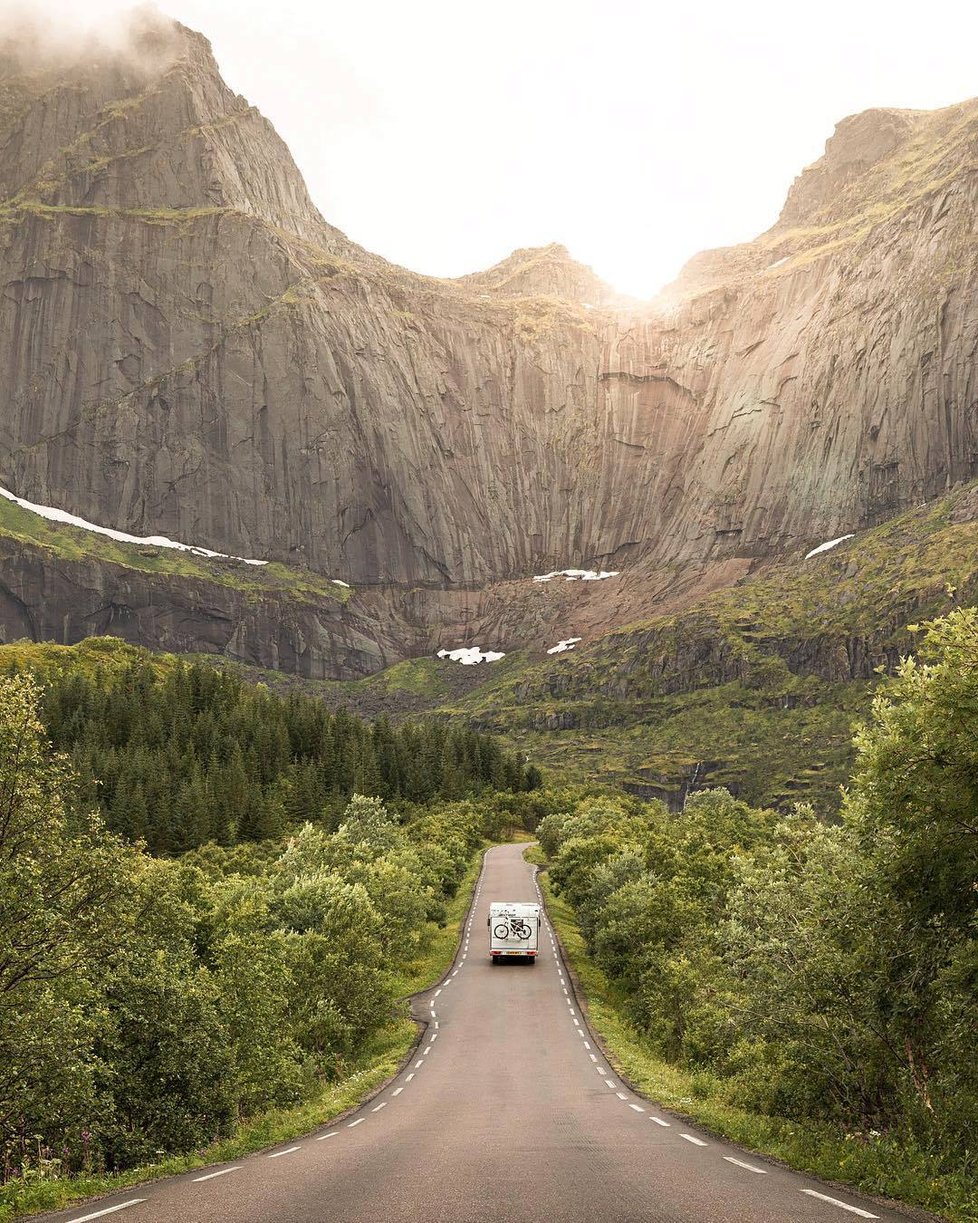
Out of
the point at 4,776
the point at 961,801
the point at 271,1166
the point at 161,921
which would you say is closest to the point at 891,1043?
the point at 961,801

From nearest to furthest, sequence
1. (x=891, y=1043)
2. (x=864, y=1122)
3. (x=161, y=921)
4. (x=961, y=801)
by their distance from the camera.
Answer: (x=961, y=801) < (x=891, y=1043) < (x=864, y=1122) < (x=161, y=921)

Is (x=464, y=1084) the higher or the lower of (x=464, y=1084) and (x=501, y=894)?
the lower

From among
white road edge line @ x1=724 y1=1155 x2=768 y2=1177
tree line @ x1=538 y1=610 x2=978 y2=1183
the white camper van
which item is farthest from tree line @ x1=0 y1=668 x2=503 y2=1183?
the white camper van

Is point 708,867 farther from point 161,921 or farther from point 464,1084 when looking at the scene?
point 161,921

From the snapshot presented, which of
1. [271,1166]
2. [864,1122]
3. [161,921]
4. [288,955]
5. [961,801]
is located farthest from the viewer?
[288,955]

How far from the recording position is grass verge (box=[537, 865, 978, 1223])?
15.8m

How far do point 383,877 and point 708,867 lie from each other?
23490 millimetres

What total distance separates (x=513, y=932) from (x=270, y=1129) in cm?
4539

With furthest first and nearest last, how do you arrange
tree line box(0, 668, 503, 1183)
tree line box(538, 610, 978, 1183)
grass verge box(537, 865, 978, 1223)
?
tree line box(0, 668, 503, 1183) → tree line box(538, 610, 978, 1183) → grass verge box(537, 865, 978, 1223)

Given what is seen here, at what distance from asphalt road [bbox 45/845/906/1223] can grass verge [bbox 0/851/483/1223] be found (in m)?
0.78

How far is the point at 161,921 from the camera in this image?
34.5 metres

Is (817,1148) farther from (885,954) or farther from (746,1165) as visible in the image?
(885,954)

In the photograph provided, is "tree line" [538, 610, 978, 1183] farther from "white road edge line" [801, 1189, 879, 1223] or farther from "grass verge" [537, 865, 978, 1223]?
"white road edge line" [801, 1189, 879, 1223]

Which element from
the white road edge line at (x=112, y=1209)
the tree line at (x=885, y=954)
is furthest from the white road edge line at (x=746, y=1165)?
the white road edge line at (x=112, y=1209)
